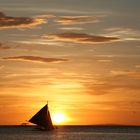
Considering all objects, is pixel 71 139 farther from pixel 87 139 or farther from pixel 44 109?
pixel 44 109

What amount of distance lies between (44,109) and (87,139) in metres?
21.2

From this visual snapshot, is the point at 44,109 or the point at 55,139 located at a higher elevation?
the point at 44,109

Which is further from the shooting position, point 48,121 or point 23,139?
point 48,121

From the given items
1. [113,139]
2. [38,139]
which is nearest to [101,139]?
[113,139]

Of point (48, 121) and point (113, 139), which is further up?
point (48, 121)

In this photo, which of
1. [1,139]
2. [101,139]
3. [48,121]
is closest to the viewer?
[1,139]

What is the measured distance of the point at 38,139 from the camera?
5763 inches

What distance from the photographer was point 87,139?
151250 millimetres

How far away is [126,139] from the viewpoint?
150 meters

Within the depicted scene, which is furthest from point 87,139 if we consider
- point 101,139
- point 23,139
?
point 23,139

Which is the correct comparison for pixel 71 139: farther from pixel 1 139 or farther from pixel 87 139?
pixel 1 139

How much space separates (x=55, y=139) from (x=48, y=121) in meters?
19.2

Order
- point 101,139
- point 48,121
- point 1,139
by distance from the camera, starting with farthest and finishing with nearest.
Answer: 1. point 48,121
2. point 101,139
3. point 1,139

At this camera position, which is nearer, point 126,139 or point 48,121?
point 126,139
